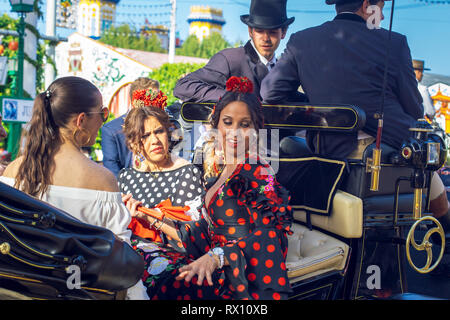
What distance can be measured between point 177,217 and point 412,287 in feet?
5.34

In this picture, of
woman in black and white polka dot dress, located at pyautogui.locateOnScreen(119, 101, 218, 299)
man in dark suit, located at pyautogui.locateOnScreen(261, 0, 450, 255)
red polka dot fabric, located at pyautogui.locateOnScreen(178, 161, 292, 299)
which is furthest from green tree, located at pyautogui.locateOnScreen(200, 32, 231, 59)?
red polka dot fabric, located at pyautogui.locateOnScreen(178, 161, 292, 299)

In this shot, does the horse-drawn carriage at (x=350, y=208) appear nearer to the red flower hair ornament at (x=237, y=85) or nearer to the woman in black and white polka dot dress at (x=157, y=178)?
the red flower hair ornament at (x=237, y=85)

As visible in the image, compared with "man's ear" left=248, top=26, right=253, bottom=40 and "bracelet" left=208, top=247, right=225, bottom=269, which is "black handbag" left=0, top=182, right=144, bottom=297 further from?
"man's ear" left=248, top=26, right=253, bottom=40

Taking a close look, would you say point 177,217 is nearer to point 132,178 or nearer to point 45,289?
point 132,178

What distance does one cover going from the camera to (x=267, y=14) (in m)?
2.79

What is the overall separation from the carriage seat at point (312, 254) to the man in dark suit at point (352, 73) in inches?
18.0

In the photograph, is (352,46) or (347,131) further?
(352,46)

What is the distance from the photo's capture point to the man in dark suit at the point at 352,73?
2516 millimetres

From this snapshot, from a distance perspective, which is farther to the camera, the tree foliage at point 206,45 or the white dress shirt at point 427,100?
the white dress shirt at point 427,100

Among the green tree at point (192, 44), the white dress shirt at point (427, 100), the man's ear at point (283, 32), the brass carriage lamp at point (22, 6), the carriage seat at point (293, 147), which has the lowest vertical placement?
the carriage seat at point (293, 147)

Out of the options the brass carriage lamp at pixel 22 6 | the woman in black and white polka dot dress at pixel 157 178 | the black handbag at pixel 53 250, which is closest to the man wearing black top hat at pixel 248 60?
the woman in black and white polka dot dress at pixel 157 178

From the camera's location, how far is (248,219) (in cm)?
209

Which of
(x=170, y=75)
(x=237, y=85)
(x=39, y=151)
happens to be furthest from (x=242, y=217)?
(x=170, y=75)
